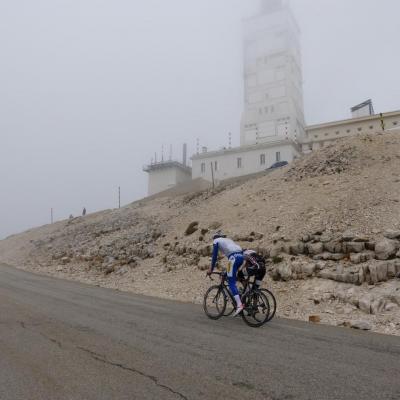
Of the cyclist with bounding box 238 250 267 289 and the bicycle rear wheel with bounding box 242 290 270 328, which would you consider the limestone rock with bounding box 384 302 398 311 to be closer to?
the bicycle rear wheel with bounding box 242 290 270 328

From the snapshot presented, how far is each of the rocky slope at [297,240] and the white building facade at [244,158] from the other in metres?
27.8

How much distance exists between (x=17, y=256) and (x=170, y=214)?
21.3 meters

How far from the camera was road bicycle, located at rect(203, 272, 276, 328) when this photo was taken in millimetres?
9172

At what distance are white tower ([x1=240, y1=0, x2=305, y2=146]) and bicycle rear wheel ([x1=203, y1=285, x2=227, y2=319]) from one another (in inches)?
2475

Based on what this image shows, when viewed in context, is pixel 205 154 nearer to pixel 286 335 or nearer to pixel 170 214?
pixel 170 214

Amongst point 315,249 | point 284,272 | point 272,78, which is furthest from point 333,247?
point 272,78

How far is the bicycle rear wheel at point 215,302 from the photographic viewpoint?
32.0 feet

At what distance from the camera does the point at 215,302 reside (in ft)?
32.7

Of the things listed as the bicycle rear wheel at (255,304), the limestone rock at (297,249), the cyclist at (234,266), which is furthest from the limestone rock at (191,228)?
the bicycle rear wheel at (255,304)

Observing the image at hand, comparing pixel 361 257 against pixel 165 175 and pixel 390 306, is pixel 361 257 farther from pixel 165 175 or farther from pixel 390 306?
pixel 165 175

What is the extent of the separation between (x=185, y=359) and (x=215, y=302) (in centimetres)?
398

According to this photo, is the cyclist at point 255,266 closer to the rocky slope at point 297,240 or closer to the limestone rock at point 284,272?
the rocky slope at point 297,240

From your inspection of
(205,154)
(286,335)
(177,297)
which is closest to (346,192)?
(177,297)

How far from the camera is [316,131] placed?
67.2m
